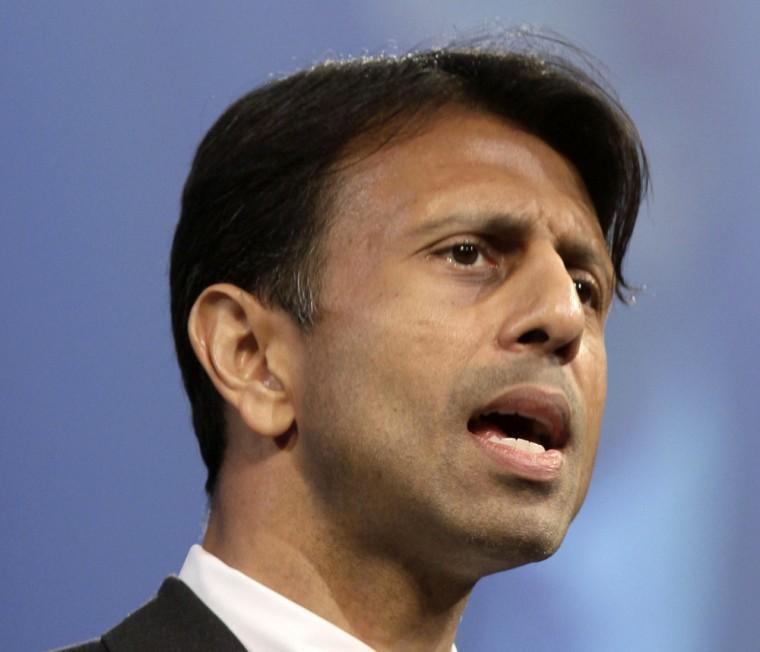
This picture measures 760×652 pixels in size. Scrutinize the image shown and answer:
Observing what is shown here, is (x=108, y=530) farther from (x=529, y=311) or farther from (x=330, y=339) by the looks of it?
(x=529, y=311)

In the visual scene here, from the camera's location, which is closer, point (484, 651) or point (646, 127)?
point (484, 651)

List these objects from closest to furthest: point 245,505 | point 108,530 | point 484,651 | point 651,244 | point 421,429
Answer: point 421,429, point 245,505, point 108,530, point 484,651, point 651,244

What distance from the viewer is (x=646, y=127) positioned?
2.39 meters

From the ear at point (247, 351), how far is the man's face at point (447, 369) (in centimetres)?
3

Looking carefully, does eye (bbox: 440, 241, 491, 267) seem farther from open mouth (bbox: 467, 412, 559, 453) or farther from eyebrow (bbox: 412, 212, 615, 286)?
open mouth (bbox: 467, 412, 559, 453)

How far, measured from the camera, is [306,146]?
1.72 m

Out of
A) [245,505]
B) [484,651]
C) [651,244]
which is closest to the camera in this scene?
[245,505]

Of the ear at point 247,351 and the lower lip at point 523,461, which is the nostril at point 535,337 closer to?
the lower lip at point 523,461

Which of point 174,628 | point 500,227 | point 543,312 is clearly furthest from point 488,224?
point 174,628

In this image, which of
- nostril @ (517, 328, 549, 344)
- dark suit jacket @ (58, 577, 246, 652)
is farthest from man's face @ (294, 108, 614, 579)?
dark suit jacket @ (58, 577, 246, 652)

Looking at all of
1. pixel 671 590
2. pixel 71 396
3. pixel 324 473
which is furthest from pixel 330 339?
pixel 671 590

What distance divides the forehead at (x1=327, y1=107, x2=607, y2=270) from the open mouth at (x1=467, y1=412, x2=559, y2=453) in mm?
202

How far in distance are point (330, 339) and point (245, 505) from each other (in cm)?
20

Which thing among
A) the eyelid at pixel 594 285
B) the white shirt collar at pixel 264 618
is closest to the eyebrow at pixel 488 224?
the eyelid at pixel 594 285
